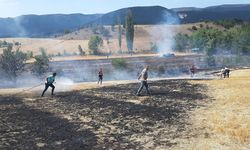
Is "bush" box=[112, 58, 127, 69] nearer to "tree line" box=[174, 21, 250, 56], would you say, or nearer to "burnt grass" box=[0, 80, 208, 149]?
"tree line" box=[174, 21, 250, 56]

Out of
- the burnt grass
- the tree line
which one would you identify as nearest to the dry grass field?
the burnt grass

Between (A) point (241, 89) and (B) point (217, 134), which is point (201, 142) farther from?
(A) point (241, 89)

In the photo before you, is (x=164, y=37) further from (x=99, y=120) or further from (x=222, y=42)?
(x=99, y=120)

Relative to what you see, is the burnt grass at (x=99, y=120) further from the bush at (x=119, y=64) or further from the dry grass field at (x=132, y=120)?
the bush at (x=119, y=64)

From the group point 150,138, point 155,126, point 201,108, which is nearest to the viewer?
point 150,138

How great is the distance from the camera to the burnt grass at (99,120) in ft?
62.1

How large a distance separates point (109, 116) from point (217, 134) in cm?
756

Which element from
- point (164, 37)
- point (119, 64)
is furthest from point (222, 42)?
point (164, 37)

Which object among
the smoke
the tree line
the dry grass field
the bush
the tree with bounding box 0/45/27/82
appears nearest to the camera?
the dry grass field

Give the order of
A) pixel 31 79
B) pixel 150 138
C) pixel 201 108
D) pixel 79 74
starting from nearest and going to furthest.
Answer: pixel 150 138 → pixel 201 108 → pixel 31 79 → pixel 79 74

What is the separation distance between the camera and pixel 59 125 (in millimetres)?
22734

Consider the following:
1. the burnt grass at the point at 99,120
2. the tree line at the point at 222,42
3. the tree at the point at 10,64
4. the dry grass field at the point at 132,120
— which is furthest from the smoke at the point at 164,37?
the dry grass field at the point at 132,120

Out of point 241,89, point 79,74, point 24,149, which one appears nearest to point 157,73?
point 79,74

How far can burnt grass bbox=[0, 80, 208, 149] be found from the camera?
1894cm
